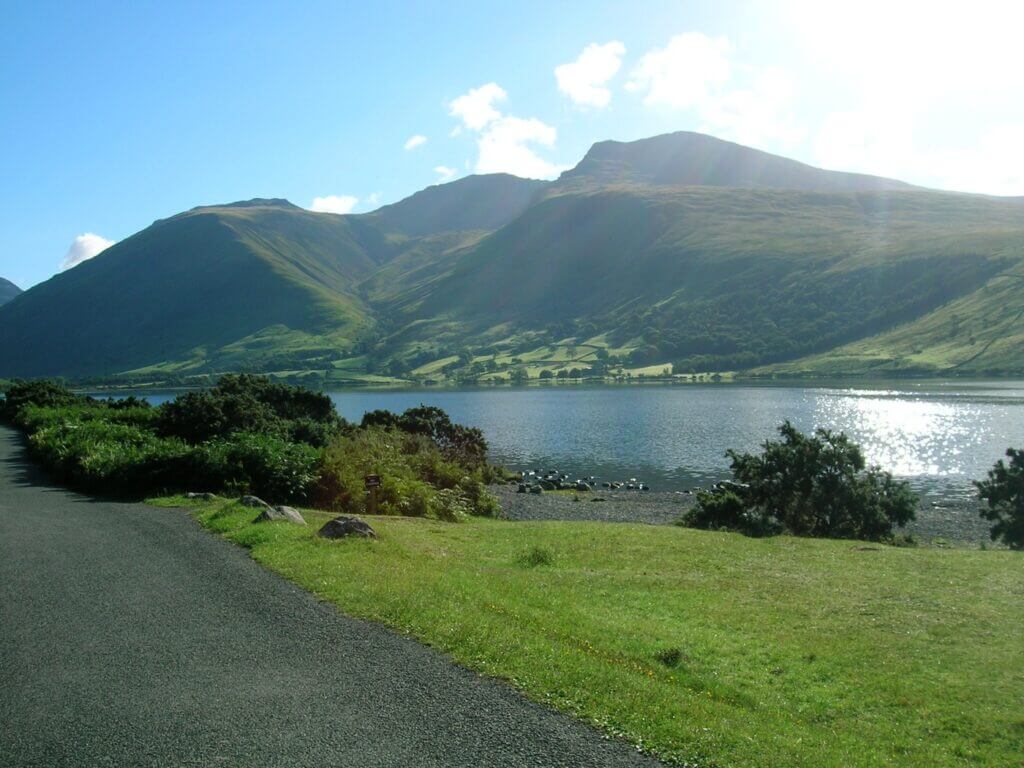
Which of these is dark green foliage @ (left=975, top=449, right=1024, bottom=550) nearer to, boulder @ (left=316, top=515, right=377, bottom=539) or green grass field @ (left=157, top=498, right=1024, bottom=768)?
green grass field @ (left=157, top=498, right=1024, bottom=768)

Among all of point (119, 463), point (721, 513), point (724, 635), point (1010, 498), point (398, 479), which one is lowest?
point (721, 513)

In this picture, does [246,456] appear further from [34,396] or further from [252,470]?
[34,396]

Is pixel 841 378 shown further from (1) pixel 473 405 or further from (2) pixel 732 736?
(2) pixel 732 736

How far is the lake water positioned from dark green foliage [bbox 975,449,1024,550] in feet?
80.2

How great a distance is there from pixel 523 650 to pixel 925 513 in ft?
146

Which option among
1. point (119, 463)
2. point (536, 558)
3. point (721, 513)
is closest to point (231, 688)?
point (536, 558)

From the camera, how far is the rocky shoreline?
3812 centimetres

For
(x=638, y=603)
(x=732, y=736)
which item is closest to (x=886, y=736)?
(x=732, y=736)

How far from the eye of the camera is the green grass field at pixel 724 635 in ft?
26.3

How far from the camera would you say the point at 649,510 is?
43.1 m

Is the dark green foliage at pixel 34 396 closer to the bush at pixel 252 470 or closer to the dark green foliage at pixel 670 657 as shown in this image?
the bush at pixel 252 470

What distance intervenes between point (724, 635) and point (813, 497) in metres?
22.1

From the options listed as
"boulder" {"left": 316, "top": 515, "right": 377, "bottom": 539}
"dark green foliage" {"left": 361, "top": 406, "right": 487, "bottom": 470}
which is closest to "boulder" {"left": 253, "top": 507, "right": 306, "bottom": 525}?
"boulder" {"left": 316, "top": 515, "right": 377, "bottom": 539}

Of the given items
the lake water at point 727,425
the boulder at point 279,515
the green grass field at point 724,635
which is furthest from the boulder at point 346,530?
the lake water at point 727,425
